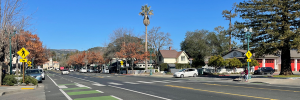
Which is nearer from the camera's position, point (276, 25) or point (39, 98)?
point (39, 98)

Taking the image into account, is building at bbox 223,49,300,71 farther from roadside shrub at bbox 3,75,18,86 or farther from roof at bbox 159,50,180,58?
roadside shrub at bbox 3,75,18,86

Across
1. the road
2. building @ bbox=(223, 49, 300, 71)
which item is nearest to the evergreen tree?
the road

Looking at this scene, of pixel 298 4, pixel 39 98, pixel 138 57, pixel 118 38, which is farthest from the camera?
pixel 118 38

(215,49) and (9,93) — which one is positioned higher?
(215,49)

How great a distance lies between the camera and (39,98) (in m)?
13.1

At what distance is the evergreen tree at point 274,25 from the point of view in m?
27.2


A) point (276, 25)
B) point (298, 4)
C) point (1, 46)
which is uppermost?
→ point (298, 4)

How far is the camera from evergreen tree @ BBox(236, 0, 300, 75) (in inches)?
1070

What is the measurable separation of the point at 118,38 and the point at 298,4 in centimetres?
4495

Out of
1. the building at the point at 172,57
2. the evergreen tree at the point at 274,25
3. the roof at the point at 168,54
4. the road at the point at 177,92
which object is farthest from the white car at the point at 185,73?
the roof at the point at 168,54

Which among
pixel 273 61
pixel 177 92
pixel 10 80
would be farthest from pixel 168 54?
pixel 177 92

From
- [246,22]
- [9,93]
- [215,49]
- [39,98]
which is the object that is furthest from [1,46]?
[215,49]

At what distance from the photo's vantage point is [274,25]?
91.5 ft

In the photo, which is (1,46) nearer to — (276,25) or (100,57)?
(276,25)
